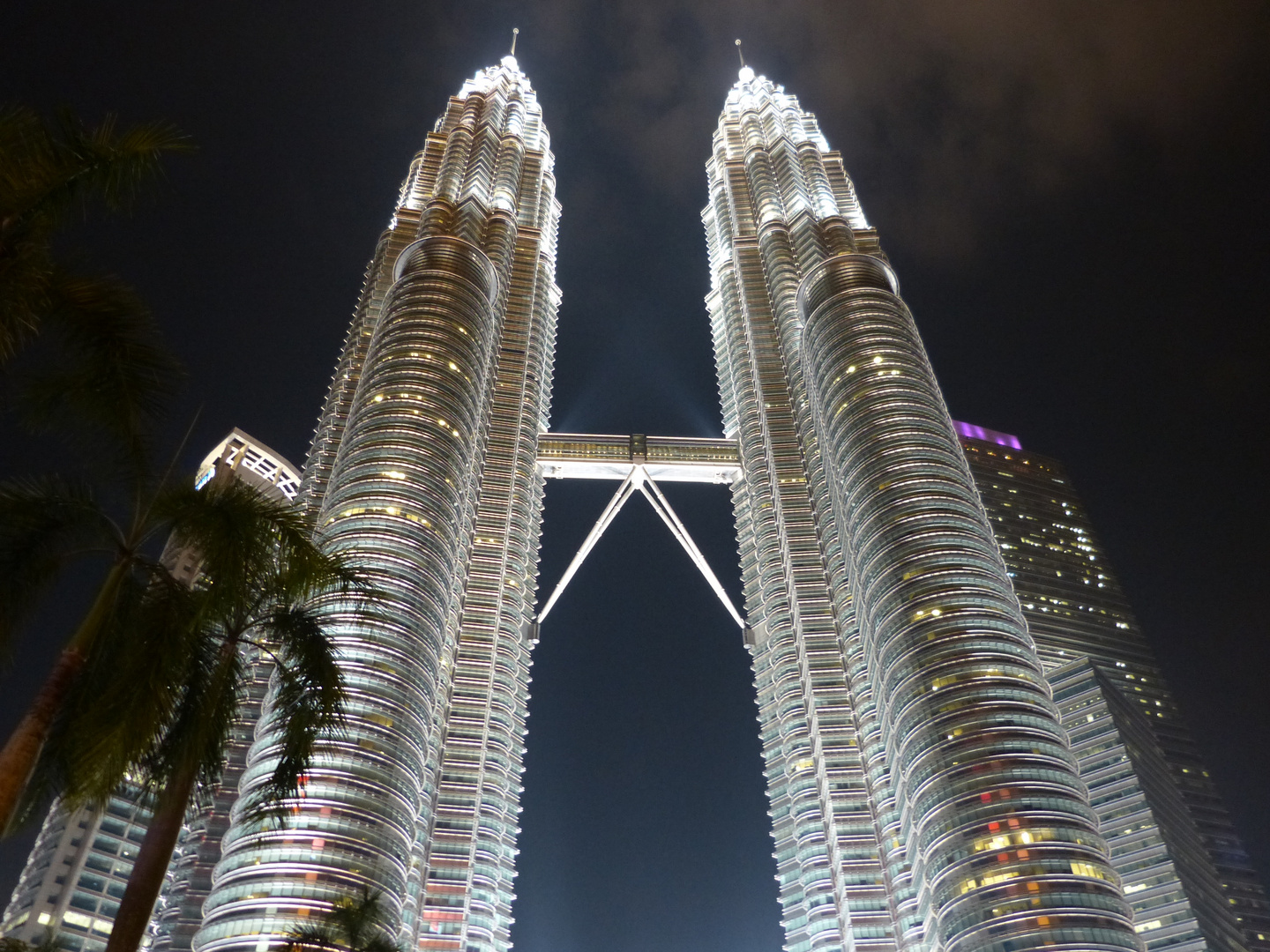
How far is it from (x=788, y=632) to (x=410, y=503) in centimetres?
4817

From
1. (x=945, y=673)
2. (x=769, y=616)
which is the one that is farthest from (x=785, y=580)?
(x=945, y=673)

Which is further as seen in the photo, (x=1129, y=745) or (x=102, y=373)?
(x=1129, y=745)

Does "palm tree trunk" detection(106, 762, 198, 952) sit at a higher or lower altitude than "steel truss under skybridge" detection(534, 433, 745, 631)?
lower

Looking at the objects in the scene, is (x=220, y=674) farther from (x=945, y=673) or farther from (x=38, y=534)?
(x=945, y=673)

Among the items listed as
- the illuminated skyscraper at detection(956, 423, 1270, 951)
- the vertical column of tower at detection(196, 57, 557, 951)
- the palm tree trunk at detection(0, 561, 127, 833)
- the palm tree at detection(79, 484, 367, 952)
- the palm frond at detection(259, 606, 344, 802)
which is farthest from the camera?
the illuminated skyscraper at detection(956, 423, 1270, 951)

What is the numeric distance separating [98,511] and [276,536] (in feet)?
8.30

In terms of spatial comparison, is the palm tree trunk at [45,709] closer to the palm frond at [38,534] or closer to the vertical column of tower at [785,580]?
the palm frond at [38,534]

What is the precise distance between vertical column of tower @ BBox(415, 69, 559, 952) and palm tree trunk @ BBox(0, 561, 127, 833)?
9453 centimetres

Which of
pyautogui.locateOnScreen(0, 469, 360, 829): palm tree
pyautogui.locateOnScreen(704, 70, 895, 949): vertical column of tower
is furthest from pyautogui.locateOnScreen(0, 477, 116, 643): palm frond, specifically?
pyautogui.locateOnScreen(704, 70, 895, 949): vertical column of tower

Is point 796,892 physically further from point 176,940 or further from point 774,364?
point 774,364

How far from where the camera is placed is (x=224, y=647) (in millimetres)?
16781

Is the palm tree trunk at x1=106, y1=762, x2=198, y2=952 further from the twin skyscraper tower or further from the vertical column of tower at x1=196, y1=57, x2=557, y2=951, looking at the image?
the twin skyscraper tower

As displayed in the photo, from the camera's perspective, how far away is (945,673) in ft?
325

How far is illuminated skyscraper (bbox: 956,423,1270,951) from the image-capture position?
12606 cm
